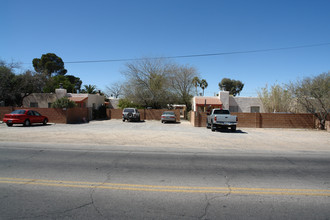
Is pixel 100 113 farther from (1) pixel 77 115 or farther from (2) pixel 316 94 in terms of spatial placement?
(2) pixel 316 94

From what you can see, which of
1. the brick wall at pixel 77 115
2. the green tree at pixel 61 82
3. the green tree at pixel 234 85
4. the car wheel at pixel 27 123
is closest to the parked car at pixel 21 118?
the car wheel at pixel 27 123

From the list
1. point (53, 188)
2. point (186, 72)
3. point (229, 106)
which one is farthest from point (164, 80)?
point (53, 188)

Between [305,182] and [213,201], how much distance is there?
289 centimetres

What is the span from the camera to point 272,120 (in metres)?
21.2

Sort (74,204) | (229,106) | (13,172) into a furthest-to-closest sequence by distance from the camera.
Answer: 1. (229,106)
2. (13,172)
3. (74,204)

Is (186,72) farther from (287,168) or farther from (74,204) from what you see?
(74,204)

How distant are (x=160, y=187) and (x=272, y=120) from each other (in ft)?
65.0

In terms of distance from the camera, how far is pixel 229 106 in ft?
102

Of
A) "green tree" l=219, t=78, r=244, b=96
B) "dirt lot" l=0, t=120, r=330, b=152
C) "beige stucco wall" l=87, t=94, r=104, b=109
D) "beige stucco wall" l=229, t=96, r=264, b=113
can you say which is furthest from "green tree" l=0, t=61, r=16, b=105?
"green tree" l=219, t=78, r=244, b=96

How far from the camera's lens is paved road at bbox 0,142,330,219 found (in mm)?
3613

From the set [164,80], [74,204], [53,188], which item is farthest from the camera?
[164,80]

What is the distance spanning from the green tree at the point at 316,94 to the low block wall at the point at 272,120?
93 centimetres

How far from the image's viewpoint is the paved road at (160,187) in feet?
11.9

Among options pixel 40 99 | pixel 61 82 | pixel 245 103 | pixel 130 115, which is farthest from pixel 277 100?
pixel 61 82
